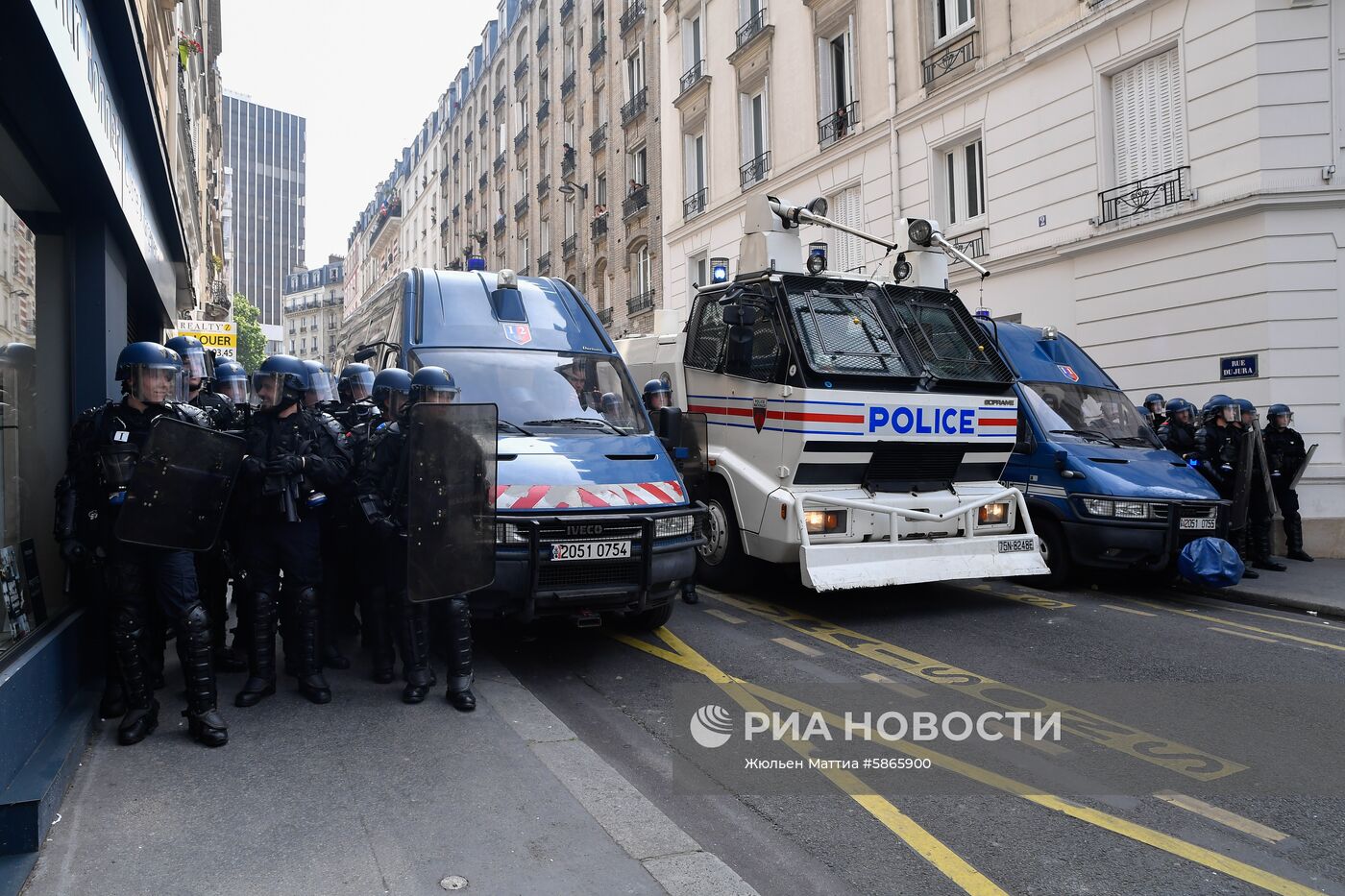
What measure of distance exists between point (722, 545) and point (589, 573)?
283 cm

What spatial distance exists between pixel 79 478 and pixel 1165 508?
324 inches

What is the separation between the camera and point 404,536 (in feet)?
17.1

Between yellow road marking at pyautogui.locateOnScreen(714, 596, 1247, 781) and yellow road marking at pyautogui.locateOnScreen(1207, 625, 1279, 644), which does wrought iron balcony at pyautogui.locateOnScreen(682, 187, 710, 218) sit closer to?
yellow road marking at pyautogui.locateOnScreen(714, 596, 1247, 781)

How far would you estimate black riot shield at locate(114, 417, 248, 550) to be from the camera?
4332 mm

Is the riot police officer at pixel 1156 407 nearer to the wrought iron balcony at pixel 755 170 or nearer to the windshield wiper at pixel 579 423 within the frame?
the windshield wiper at pixel 579 423

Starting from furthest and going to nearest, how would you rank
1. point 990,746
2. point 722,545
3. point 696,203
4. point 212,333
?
point 696,203, point 212,333, point 722,545, point 990,746

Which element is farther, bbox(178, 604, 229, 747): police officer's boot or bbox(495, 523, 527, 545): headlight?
bbox(495, 523, 527, 545): headlight

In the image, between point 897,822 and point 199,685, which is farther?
point 199,685

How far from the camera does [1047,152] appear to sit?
14227 millimetres

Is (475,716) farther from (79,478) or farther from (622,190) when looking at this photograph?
(622,190)

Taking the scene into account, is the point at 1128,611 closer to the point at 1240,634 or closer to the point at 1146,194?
the point at 1240,634

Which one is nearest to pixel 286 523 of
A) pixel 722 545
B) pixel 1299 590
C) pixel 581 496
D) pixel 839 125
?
pixel 581 496

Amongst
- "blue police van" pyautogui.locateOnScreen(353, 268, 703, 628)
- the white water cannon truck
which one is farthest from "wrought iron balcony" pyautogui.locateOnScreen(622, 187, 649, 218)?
"blue police van" pyautogui.locateOnScreen(353, 268, 703, 628)

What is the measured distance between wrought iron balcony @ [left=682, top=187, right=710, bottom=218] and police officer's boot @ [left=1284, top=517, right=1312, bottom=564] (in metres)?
15.6
